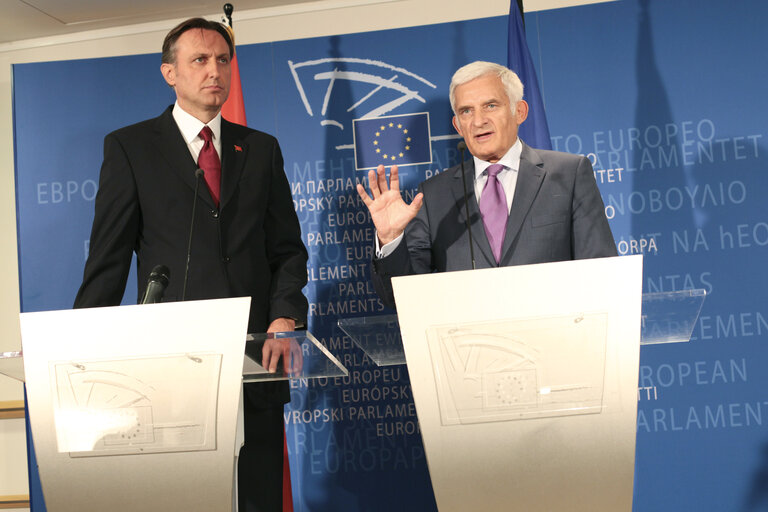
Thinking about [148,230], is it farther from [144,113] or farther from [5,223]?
[5,223]

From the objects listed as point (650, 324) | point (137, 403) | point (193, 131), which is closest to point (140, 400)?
point (137, 403)

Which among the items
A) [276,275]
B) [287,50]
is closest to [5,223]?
[287,50]

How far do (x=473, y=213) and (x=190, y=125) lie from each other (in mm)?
1008

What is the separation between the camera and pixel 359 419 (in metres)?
3.98

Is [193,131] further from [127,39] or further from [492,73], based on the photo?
[127,39]

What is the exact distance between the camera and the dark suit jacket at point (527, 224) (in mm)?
2549

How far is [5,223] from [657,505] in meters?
4.01

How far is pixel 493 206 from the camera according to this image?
2.69m

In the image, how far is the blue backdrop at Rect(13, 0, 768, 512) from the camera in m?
3.79

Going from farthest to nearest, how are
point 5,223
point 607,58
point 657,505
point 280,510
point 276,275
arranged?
point 5,223 < point 607,58 < point 657,505 < point 276,275 < point 280,510

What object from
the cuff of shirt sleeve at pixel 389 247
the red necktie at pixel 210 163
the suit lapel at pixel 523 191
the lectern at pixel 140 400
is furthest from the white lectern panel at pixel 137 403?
the suit lapel at pixel 523 191

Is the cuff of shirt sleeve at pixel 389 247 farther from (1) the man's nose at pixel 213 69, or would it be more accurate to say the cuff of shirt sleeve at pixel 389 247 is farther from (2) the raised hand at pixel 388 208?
(1) the man's nose at pixel 213 69

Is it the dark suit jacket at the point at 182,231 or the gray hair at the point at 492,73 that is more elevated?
the gray hair at the point at 492,73

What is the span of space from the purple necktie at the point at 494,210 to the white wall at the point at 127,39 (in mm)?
1982
